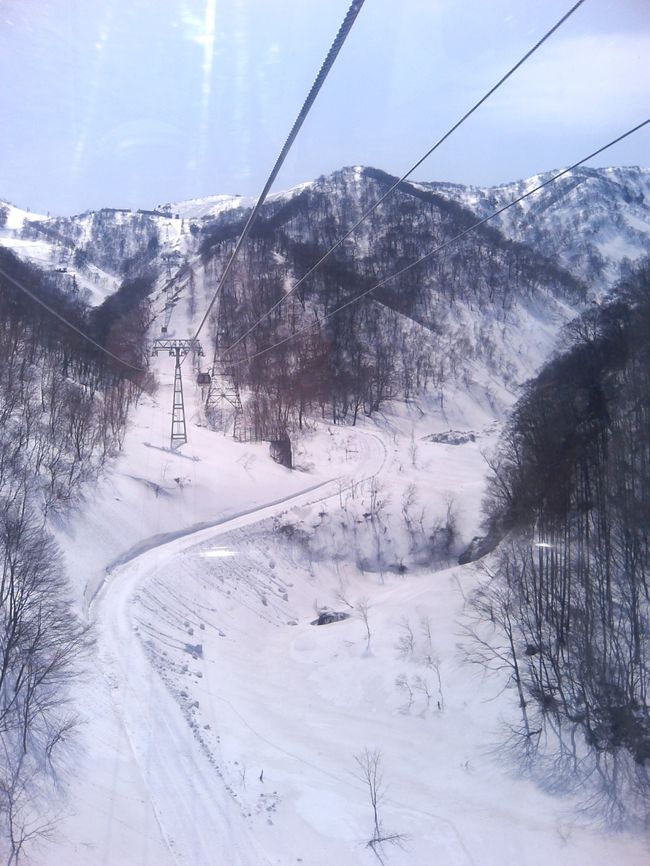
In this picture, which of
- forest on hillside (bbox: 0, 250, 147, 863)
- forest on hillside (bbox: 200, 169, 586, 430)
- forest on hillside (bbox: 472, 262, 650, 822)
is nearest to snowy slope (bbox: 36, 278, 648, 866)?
forest on hillside (bbox: 0, 250, 147, 863)

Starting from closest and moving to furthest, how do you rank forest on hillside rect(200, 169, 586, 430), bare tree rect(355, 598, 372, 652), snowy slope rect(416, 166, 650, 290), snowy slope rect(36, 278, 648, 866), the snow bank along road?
the snow bank along road, snowy slope rect(36, 278, 648, 866), bare tree rect(355, 598, 372, 652), forest on hillside rect(200, 169, 586, 430), snowy slope rect(416, 166, 650, 290)

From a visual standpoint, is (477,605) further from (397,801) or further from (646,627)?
(397,801)

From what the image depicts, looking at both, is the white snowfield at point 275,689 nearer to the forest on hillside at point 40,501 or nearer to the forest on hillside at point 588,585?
the forest on hillside at point 40,501

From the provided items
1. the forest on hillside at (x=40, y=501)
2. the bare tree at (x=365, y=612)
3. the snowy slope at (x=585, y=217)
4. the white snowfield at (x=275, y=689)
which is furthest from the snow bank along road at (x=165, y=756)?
the snowy slope at (x=585, y=217)

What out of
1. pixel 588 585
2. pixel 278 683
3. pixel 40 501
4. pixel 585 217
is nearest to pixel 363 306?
pixel 585 217

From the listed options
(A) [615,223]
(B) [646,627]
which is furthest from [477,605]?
(A) [615,223]

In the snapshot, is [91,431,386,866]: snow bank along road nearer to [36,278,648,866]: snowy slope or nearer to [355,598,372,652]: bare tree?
[36,278,648,866]: snowy slope
